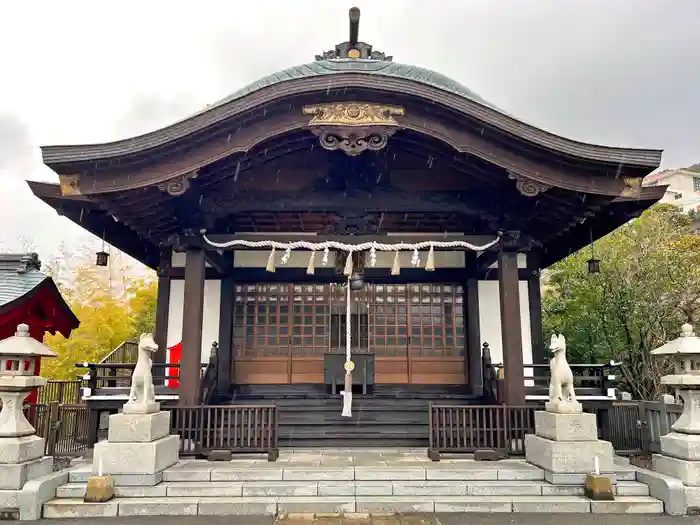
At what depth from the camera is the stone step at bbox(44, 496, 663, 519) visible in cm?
612

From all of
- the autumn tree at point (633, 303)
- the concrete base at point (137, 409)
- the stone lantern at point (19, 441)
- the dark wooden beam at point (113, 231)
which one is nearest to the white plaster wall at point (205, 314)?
the dark wooden beam at point (113, 231)

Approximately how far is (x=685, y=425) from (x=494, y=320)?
4576 mm

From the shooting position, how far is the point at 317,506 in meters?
6.18

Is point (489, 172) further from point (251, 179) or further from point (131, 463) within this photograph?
point (131, 463)

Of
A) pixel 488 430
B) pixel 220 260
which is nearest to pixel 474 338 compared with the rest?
pixel 488 430

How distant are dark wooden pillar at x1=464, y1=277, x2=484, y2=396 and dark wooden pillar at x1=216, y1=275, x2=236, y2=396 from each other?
4982mm

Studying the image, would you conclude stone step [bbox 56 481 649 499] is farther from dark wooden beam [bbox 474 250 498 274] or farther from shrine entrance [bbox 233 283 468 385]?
shrine entrance [bbox 233 283 468 385]

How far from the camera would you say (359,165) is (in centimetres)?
832

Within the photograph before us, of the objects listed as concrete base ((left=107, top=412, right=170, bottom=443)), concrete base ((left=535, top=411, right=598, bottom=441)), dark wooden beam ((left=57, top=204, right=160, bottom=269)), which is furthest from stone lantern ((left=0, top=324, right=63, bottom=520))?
concrete base ((left=535, top=411, right=598, bottom=441))

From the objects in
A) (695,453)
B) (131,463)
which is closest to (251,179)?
(131,463)

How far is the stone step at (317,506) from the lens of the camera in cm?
612

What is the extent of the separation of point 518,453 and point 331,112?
5826 millimetres

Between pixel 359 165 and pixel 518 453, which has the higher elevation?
pixel 359 165

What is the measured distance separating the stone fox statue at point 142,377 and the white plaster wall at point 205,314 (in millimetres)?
3625
